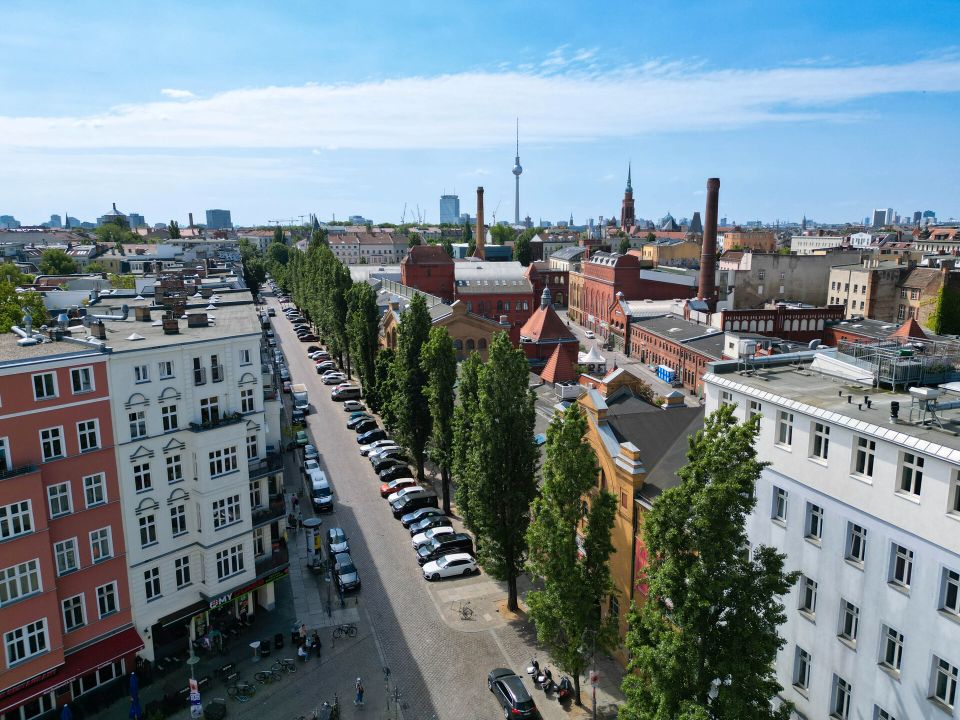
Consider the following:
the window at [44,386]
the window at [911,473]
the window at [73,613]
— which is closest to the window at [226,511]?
the window at [73,613]

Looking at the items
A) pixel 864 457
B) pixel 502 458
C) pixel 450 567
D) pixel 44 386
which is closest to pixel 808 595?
pixel 864 457

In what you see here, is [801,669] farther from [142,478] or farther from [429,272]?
[429,272]

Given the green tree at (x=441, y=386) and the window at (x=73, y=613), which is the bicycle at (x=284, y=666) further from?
the green tree at (x=441, y=386)

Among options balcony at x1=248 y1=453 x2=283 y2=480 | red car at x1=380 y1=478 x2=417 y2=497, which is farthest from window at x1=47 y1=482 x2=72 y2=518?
red car at x1=380 y1=478 x2=417 y2=497

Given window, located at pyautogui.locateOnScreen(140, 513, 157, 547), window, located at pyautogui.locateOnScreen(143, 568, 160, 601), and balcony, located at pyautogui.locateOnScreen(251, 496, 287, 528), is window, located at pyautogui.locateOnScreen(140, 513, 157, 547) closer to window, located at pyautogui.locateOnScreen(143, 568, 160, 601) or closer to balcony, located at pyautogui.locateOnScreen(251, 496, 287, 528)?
window, located at pyautogui.locateOnScreen(143, 568, 160, 601)

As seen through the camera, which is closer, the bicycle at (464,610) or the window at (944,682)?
the window at (944,682)

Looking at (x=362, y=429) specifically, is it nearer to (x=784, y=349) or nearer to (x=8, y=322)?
(x=8, y=322)

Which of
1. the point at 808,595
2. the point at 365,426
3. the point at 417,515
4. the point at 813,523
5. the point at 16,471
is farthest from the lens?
the point at 365,426

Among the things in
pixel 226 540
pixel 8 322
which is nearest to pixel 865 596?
pixel 226 540
